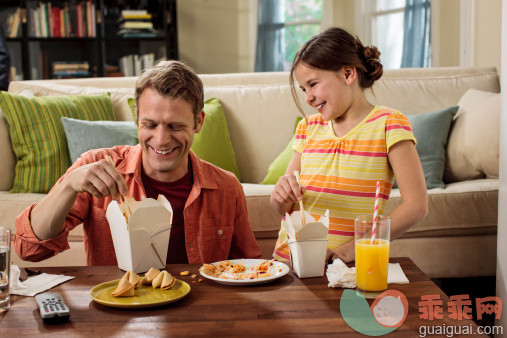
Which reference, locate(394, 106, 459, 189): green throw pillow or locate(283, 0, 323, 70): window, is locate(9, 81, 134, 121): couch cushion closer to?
locate(394, 106, 459, 189): green throw pillow

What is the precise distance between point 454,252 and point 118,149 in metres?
1.60

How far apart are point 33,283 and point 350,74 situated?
3.07ft

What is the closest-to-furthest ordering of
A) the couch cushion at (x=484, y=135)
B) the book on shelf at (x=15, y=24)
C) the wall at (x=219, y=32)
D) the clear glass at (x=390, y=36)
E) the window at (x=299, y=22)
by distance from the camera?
1. the couch cushion at (x=484, y=135)
2. the clear glass at (x=390, y=36)
3. the book on shelf at (x=15, y=24)
4. the window at (x=299, y=22)
5. the wall at (x=219, y=32)

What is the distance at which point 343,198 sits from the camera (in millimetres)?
1503

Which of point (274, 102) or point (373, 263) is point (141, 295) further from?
point (274, 102)

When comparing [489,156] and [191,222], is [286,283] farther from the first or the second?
[489,156]

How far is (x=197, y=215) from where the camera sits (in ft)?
5.01

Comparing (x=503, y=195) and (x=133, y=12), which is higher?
(x=133, y=12)

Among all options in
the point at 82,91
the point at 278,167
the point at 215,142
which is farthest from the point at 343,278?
the point at 82,91

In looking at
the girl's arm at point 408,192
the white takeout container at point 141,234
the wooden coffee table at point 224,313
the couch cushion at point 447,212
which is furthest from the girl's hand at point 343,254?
the couch cushion at point 447,212

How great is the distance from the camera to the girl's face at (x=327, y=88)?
1506 mm

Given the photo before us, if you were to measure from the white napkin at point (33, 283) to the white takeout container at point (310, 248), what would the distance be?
1.55ft

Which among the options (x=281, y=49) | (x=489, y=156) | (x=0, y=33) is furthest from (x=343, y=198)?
(x=281, y=49)

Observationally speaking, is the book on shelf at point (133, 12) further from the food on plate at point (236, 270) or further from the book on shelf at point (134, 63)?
the food on plate at point (236, 270)
